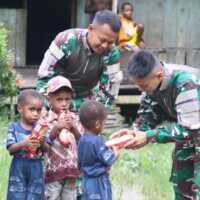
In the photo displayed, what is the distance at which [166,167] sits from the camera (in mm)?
8242

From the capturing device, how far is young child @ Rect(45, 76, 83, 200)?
555 cm

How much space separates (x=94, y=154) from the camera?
207 inches

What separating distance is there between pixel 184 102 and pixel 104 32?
3.30ft

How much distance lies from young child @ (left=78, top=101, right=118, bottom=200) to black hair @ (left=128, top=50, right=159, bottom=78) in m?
0.53

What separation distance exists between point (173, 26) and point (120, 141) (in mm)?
8460

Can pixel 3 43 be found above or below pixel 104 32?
below

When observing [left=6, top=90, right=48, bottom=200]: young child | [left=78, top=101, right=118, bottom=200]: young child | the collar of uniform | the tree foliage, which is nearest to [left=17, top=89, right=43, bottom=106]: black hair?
[left=6, top=90, right=48, bottom=200]: young child

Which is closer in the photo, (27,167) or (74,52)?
(27,167)

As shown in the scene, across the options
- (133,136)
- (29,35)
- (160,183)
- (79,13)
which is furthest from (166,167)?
(29,35)

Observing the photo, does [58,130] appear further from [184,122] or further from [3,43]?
[3,43]

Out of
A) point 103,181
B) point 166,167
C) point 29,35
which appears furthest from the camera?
point 29,35

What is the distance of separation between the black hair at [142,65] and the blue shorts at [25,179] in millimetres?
1152

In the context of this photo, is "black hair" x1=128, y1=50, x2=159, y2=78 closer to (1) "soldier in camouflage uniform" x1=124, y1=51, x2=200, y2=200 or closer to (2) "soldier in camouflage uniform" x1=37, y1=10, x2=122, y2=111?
(1) "soldier in camouflage uniform" x1=124, y1=51, x2=200, y2=200

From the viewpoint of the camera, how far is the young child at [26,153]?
5.45 meters
